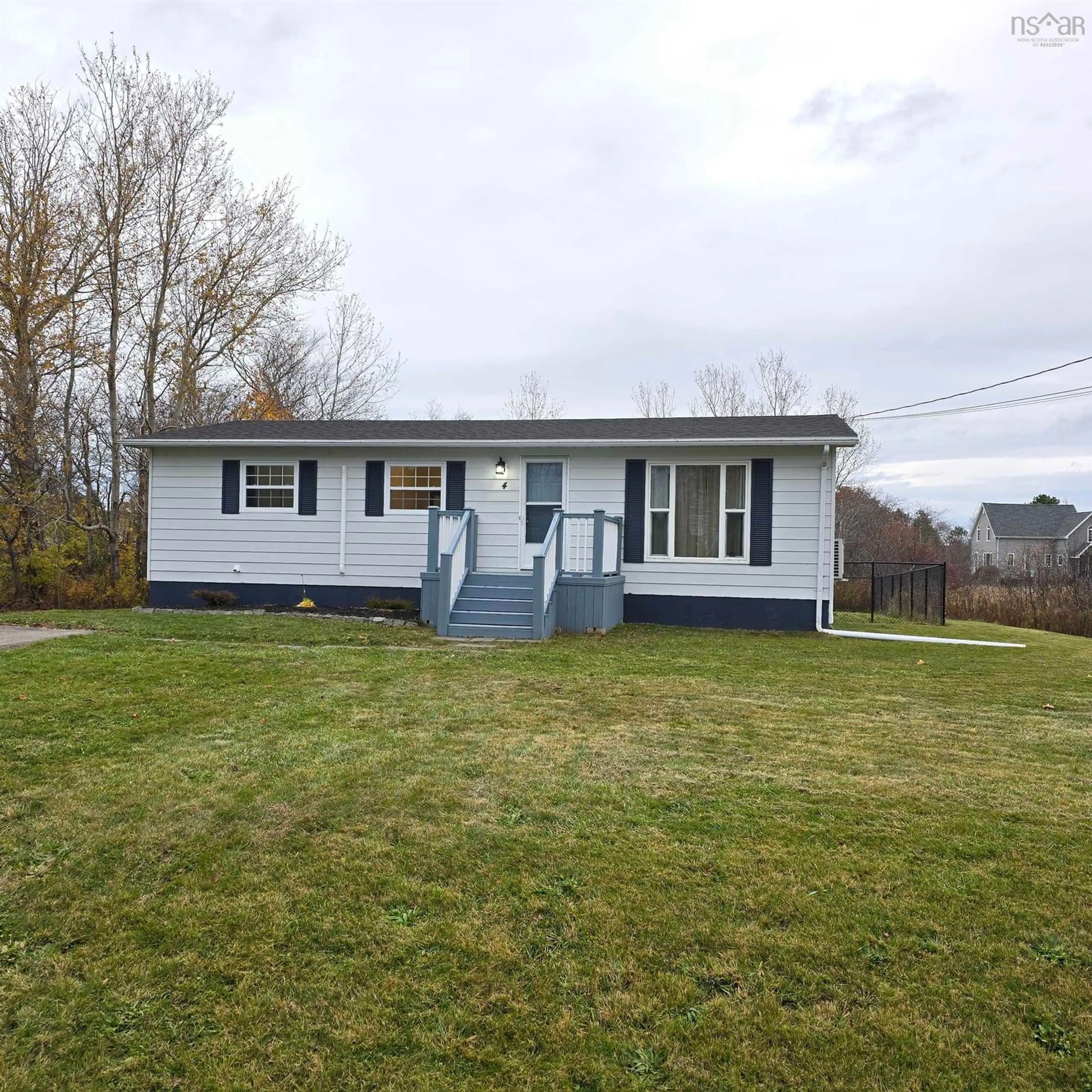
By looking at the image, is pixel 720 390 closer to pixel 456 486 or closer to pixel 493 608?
pixel 456 486

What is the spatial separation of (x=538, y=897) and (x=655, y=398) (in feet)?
84.9

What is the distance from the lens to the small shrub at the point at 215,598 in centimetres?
1158

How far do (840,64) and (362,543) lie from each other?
10586mm

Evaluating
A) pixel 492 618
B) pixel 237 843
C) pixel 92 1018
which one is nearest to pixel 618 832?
pixel 237 843

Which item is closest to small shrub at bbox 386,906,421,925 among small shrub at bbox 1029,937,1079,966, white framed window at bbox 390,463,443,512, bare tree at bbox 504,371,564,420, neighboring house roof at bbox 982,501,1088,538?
small shrub at bbox 1029,937,1079,966

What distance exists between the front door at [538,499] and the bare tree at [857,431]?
16.5 m

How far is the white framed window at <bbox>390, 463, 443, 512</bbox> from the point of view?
12.0 m

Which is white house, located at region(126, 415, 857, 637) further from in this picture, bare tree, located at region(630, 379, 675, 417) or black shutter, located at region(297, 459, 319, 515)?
bare tree, located at region(630, 379, 675, 417)

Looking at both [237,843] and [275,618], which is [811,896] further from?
[275,618]

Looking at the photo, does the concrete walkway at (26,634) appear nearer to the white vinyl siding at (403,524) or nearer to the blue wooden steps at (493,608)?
the white vinyl siding at (403,524)

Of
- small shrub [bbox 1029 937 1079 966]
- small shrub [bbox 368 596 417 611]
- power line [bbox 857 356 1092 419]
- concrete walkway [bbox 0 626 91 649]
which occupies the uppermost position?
power line [bbox 857 356 1092 419]

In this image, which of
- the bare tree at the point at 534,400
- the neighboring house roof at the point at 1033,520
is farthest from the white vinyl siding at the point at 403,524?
the neighboring house roof at the point at 1033,520

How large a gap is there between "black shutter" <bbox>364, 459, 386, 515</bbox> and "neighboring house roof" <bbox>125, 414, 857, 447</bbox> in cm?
47

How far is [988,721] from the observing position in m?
5.27
